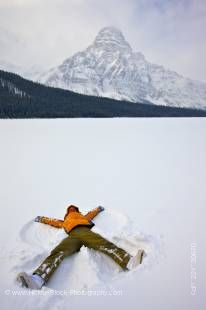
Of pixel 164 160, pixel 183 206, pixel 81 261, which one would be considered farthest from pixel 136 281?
pixel 164 160

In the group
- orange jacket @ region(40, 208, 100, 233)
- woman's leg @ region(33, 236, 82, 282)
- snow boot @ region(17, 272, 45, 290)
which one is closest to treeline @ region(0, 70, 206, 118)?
orange jacket @ region(40, 208, 100, 233)

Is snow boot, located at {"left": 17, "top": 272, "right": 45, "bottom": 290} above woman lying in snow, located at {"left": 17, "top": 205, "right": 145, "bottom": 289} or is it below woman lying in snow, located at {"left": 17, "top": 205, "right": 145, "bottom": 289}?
below

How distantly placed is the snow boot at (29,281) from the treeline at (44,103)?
4363 centimetres

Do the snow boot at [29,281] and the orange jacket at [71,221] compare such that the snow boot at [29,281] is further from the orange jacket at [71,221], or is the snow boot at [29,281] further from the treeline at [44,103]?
the treeline at [44,103]

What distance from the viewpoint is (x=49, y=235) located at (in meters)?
3.97

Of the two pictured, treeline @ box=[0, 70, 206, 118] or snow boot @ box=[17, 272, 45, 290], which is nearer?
snow boot @ box=[17, 272, 45, 290]

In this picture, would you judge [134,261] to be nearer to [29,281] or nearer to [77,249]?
[77,249]

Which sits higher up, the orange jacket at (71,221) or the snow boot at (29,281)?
the orange jacket at (71,221)

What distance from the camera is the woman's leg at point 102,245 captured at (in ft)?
10.2

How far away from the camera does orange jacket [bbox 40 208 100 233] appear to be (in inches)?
148

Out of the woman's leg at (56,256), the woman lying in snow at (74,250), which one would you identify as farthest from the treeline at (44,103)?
the woman's leg at (56,256)

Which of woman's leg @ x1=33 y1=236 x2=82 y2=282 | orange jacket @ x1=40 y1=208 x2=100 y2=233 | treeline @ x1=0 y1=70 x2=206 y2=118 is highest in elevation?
treeline @ x1=0 y1=70 x2=206 y2=118

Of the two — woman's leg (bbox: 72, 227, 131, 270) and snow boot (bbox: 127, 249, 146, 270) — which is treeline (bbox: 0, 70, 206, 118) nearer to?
woman's leg (bbox: 72, 227, 131, 270)

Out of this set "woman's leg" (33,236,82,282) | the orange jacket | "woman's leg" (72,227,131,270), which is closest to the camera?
"woman's leg" (33,236,82,282)
